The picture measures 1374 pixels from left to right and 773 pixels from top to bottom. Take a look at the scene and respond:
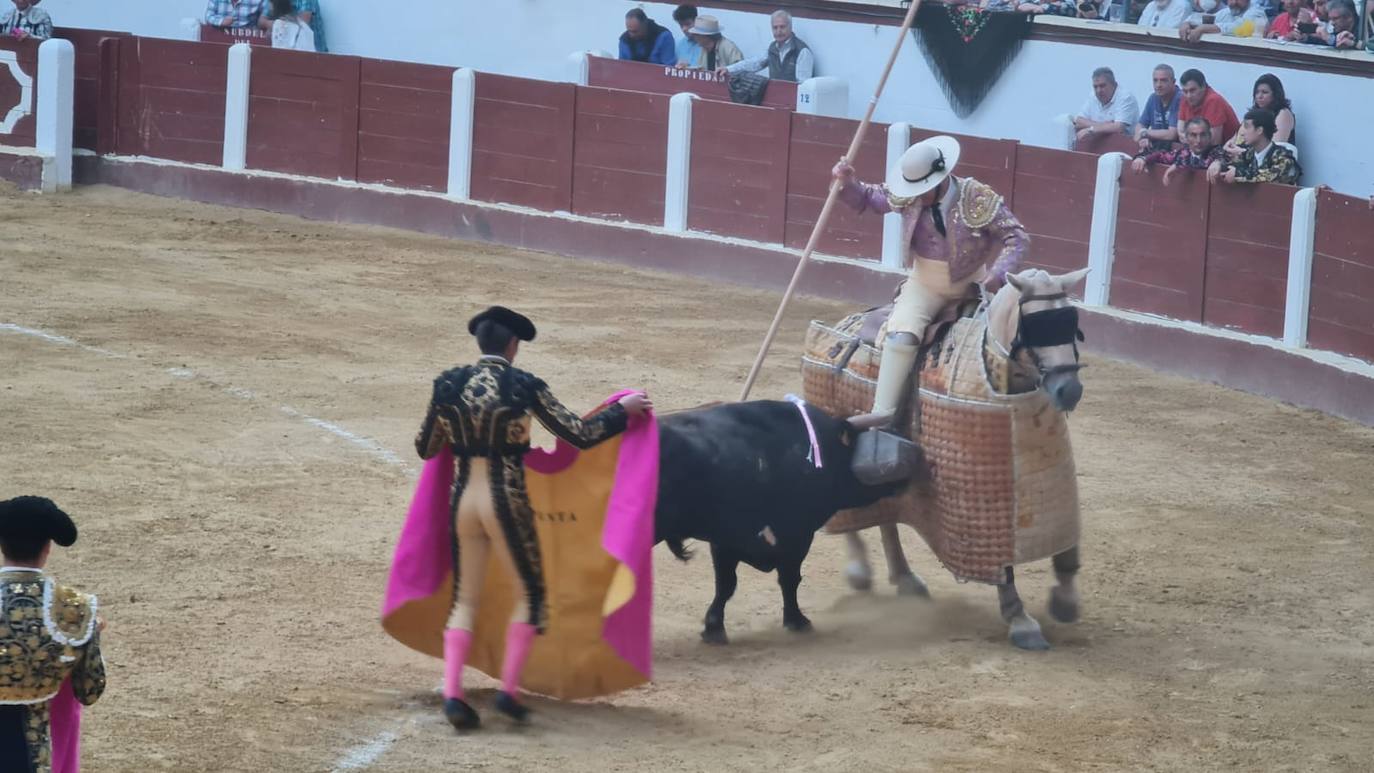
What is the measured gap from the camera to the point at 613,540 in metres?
4.47

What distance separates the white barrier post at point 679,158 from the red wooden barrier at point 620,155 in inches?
3.0

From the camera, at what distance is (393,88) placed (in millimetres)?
12664

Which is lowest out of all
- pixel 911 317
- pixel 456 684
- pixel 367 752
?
pixel 367 752

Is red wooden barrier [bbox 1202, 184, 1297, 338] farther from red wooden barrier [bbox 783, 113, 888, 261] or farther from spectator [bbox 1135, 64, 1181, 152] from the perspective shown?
red wooden barrier [bbox 783, 113, 888, 261]

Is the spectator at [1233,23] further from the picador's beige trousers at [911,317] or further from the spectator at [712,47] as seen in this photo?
the picador's beige trousers at [911,317]

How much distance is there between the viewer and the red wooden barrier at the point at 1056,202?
9.95m

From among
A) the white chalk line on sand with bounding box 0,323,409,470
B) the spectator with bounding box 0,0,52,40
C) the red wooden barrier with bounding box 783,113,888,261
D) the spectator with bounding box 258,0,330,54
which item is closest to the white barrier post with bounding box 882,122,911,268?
the red wooden barrier with bounding box 783,113,888,261

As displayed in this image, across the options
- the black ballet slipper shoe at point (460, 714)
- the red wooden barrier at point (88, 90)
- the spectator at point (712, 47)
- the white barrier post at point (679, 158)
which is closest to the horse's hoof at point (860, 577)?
the black ballet slipper shoe at point (460, 714)

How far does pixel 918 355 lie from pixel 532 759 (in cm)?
178

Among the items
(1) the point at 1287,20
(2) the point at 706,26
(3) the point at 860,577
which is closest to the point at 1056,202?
(1) the point at 1287,20

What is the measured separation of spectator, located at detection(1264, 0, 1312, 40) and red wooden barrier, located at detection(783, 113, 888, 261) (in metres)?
2.34

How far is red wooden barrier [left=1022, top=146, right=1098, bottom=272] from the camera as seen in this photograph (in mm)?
9953

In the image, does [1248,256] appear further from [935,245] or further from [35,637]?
[35,637]

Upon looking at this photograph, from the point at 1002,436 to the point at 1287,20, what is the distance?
682cm
